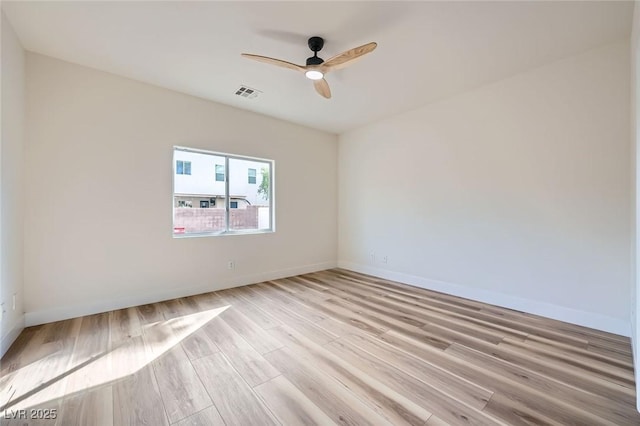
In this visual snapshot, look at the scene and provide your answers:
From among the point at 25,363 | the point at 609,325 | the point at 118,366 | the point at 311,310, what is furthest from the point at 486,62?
the point at 25,363

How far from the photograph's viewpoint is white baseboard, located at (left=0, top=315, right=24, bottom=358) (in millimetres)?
2072

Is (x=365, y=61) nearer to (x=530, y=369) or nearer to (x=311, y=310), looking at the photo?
(x=311, y=310)

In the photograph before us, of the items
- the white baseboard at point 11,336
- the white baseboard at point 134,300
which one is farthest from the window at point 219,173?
the white baseboard at point 11,336

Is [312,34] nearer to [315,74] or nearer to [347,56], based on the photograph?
[315,74]

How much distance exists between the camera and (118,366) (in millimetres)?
1951

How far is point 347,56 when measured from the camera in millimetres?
2227

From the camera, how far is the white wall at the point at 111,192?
105 inches

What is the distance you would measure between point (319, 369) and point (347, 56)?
2531mm

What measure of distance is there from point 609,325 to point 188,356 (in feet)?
12.7

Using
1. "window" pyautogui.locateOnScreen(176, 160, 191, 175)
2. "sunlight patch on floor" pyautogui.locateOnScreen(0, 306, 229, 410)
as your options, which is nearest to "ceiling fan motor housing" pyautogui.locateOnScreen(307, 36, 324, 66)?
"window" pyautogui.locateOnScreen(176, 160, 191, 175)

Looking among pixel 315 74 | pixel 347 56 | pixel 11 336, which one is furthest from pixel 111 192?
pixel 347 56

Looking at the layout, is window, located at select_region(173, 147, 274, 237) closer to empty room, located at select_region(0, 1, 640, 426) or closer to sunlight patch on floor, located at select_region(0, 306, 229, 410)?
empty room, located at select_region(0, 1, 640, 426)

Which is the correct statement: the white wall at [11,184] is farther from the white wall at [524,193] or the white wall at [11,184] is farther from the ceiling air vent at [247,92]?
the white wall at [524,193]

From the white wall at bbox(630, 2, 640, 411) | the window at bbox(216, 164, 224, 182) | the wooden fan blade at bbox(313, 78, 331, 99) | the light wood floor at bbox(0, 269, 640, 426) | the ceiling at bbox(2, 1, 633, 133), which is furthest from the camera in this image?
the window at bbox(216, 164, 224, 182)
